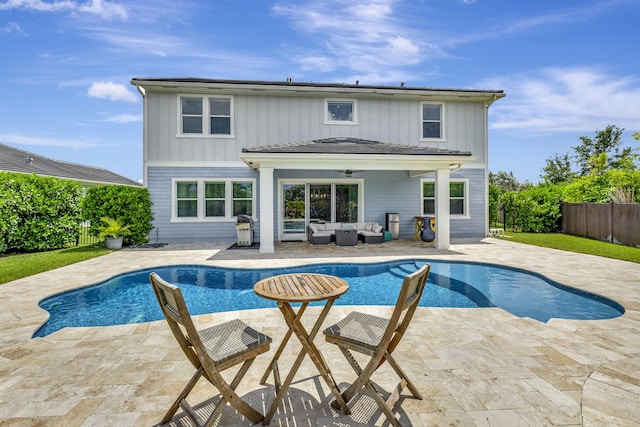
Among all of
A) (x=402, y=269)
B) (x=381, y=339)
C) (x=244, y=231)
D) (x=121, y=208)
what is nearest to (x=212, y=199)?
(x=244, y=231)

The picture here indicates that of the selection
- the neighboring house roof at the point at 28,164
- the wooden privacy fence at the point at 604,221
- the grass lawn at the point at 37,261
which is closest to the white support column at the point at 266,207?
the grass lawn at the point at 37,261

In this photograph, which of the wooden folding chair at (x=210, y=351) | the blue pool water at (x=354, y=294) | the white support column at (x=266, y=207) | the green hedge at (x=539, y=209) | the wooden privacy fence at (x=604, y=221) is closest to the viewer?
the wooden folding chair at (x=210, y=351)

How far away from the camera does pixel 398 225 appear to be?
1382 centimetres

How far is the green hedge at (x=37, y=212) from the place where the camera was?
9781 millimetres

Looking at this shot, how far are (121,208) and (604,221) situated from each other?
62.7 ft

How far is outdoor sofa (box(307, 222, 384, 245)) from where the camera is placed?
1212 cm

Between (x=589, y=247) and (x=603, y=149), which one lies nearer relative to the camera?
(x=589, y=247)

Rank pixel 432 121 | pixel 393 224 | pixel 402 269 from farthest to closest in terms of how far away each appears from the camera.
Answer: pixel 432 121 → pixel 393 224 → pixel 402 269

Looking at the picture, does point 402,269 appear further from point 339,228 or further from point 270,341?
point 270,341

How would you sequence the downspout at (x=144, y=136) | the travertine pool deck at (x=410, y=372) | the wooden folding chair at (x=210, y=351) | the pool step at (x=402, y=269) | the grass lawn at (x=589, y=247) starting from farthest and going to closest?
the downspout at (x=144, y=136) → the grass lawn at (x=589, y=247) → the pool step at (x=402, y=269) → the travertine pool deck at (x=410, y=372) → the wooden folding chair at (x=210, y=351)

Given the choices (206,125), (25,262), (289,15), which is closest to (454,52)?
(289,15)

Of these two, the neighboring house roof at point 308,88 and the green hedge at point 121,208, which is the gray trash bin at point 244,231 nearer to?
the green hedge at point 121,208

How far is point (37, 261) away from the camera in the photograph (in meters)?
8.64

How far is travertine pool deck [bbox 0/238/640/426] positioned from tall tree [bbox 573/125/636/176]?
4268cm
